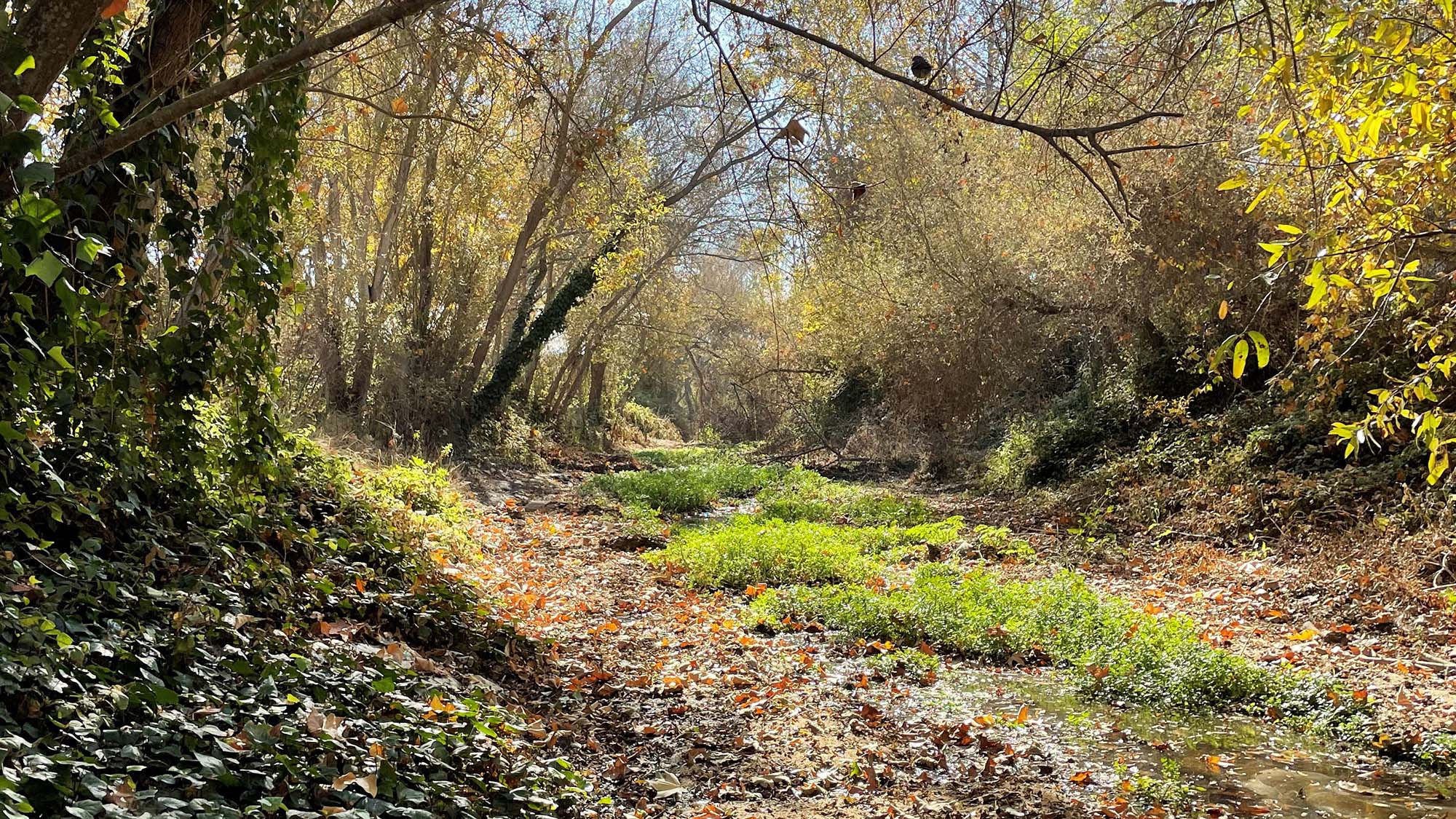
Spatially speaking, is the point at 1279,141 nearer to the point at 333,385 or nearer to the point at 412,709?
the point at 412,709

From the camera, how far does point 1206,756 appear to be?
464cm

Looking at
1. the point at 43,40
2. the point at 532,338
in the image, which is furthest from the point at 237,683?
the point at 532,338

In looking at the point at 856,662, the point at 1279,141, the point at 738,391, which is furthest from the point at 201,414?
the point at 738,391

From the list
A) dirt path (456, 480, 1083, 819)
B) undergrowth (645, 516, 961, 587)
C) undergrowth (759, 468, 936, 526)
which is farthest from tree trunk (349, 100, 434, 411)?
dirt path (456, 480, 1083, 819)

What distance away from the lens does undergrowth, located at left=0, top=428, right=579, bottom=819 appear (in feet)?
9.48

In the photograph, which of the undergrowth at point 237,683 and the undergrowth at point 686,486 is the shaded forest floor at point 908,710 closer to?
the undergrowth at point 237,683

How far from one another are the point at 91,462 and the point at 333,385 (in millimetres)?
11298

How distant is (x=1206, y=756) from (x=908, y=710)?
1588 mm

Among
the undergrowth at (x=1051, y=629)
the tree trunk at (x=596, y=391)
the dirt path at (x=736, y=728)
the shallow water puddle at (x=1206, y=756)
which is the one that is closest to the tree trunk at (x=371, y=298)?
the dirt path at (x=736, y=728)

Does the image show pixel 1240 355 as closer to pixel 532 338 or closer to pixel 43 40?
pixel 43 40

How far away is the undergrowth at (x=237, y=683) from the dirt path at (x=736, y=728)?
513mm

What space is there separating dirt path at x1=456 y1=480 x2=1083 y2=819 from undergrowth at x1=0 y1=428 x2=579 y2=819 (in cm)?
51

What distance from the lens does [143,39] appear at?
14.7 ft

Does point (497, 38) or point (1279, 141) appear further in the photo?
point (497, 38)
